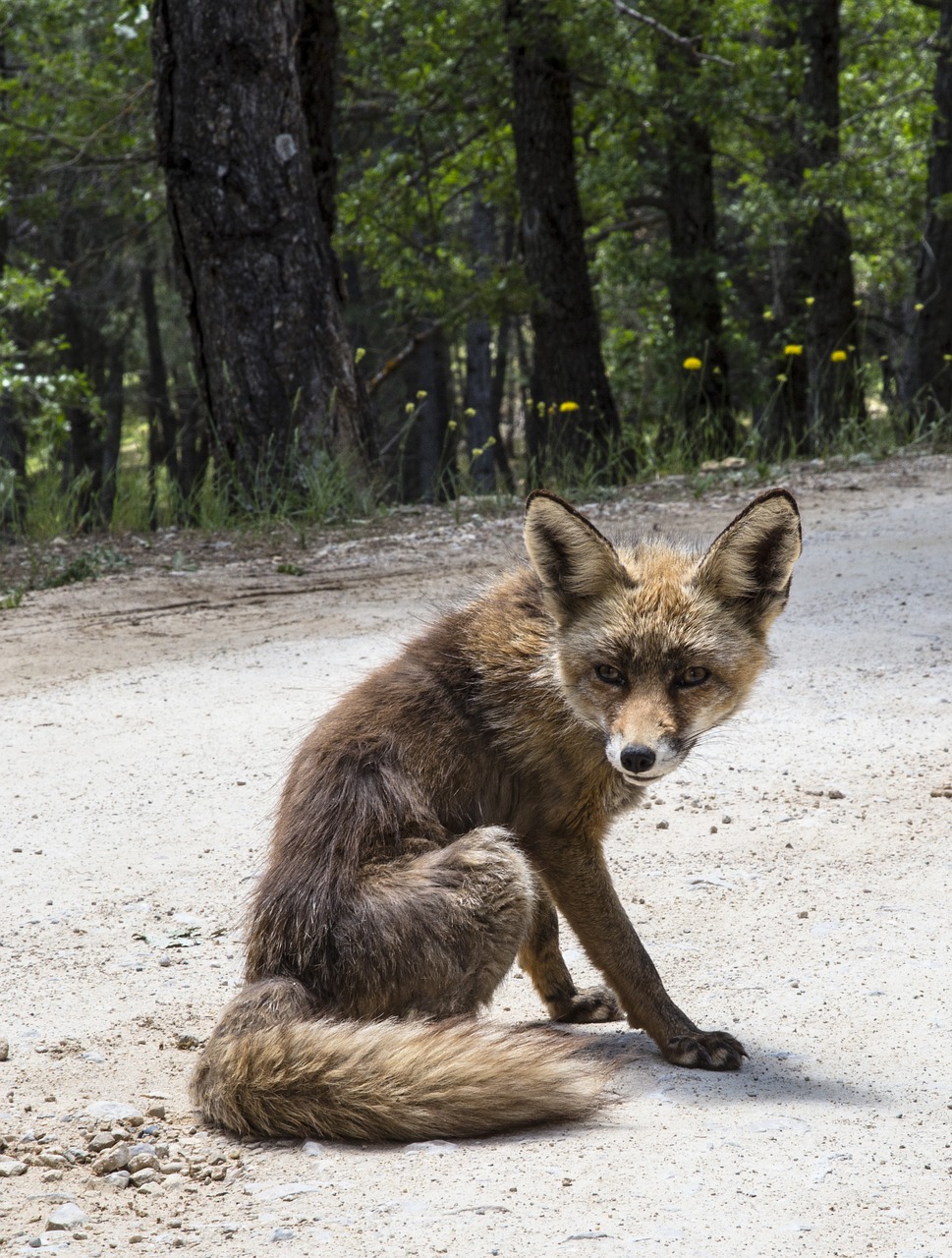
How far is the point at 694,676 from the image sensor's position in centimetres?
369

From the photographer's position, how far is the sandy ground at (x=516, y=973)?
2.68m

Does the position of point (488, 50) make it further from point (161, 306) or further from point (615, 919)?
point (161, 306)

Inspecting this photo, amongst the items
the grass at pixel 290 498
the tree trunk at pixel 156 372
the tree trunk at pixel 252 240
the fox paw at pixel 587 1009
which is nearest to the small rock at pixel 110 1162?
the fox paw at pixel 587 1009

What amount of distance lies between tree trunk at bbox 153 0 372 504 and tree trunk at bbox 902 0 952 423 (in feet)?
26.2

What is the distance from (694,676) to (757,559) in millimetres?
468

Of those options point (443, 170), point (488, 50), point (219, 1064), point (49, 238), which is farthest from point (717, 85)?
point (49, 238)

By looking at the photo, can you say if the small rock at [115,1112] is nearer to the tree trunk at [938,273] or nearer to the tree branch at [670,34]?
the tree branch at [670,34]

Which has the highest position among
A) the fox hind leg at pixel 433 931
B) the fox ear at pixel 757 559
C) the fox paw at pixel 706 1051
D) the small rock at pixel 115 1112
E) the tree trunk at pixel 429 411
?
the tree trunk at pixel 429 411

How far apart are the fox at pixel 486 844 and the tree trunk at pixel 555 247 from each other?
10.2 metres

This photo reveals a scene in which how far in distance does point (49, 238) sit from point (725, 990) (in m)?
25.1

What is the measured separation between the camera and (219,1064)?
3.21m

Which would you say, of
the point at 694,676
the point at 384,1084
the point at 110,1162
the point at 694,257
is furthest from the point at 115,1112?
the point at 694,257

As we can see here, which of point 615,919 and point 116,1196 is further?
point 615,919

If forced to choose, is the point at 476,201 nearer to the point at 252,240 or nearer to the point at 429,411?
the point at 429,411
